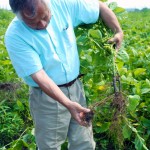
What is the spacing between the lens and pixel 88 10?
2.78 meters

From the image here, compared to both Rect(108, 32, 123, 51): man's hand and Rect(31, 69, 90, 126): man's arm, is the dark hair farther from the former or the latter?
Rect(108, 32, 123, 51): man's hand

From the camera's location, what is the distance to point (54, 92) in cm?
241

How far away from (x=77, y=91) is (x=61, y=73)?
316 mm

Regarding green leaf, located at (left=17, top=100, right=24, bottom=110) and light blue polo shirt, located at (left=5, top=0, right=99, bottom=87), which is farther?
green leaf, located at (left=17, top=100, right=24, bottom=110)

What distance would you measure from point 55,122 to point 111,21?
2.75 ft

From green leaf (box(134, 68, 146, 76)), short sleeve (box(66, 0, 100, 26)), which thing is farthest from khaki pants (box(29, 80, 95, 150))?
green leaf (box(134, 68, 146, 76))

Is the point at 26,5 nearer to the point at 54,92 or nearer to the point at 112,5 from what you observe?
the point at 54,92

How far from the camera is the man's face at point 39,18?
235 centimetres

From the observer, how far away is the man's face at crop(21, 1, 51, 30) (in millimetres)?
2346

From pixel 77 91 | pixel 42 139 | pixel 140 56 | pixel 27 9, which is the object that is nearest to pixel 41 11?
pixel 27 9

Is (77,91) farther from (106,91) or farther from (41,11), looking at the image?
(41,11)

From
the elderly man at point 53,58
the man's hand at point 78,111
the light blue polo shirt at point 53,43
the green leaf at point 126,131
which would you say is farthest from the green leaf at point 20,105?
the man's hand at point 78,111

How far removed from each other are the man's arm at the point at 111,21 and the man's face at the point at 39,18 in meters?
0.58

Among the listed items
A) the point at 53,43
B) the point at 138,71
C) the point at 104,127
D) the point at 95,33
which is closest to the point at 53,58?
the point at 53,43
